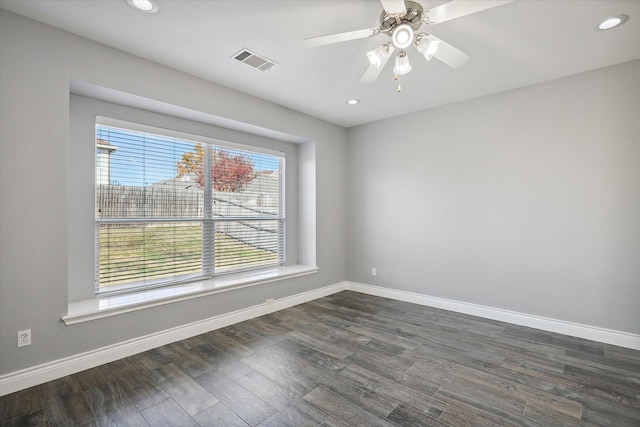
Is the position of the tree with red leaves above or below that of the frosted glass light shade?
below

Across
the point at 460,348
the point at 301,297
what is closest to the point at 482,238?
the point at 460,348

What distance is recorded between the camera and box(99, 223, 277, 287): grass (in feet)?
9.96

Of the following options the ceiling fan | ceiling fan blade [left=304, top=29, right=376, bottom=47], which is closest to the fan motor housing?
the ceiling fan

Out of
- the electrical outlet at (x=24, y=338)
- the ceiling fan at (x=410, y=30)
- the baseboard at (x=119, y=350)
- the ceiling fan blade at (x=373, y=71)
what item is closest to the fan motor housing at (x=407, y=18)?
the ceiling fan at (x=410, y=30)

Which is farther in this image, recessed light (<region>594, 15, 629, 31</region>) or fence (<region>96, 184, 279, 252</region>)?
fence (<region>96, 184, 279, 252</region>)

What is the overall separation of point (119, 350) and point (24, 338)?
66 centimetres

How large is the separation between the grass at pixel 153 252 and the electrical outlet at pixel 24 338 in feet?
2.51

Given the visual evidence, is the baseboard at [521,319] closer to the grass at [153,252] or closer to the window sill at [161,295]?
the window sill at [161,295]

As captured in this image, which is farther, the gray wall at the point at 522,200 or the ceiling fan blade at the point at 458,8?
the gray wall at the point at 522,200

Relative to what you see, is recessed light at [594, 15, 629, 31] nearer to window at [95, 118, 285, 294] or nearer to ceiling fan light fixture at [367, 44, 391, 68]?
ceiling fan light fixture at [367, 44, 391, 68]

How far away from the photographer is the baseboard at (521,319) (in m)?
2.94

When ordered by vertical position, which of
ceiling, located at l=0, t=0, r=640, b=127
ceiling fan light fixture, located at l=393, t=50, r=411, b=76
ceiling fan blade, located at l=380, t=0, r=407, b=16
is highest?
ceiling, located at l=0, t=0, r=640, b=127

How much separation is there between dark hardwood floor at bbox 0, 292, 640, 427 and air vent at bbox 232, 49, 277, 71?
2696 millimetres

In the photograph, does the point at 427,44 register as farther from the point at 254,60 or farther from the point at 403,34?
the point at 254,60
